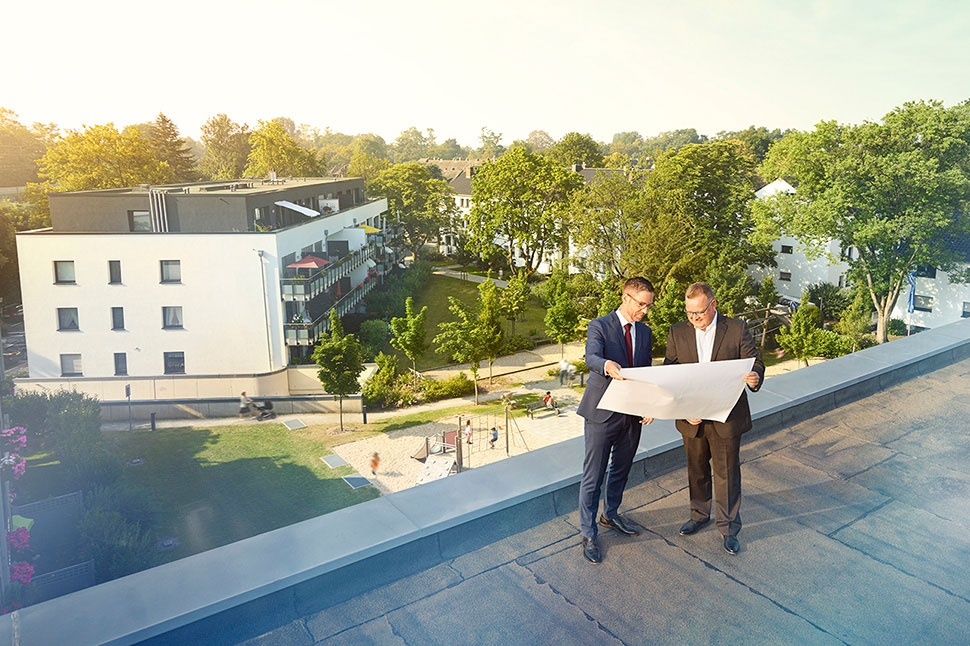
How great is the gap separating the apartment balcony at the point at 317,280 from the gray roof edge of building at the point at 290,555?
2776 centimetres

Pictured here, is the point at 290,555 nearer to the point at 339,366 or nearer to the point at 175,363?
the point at 339,366

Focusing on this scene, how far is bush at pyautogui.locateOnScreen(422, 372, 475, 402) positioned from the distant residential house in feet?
51.1

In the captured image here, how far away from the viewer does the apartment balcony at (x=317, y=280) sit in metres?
29.7

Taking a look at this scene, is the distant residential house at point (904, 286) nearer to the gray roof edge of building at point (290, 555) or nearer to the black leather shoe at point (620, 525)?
the black leather shoe at point (620, 525)

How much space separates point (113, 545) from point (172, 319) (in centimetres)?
2238

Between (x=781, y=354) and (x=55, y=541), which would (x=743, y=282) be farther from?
(x=55, y=541)

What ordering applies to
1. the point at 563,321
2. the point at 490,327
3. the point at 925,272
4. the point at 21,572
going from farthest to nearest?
the point at 925,272
the point at 563,321
the point at 490,327
the point at 21,572

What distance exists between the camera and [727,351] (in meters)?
2.72

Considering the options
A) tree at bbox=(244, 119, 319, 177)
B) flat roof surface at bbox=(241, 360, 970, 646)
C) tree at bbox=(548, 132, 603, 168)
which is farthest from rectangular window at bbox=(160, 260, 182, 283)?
flat roof surface at bbox=(241, 360, 970, 646)

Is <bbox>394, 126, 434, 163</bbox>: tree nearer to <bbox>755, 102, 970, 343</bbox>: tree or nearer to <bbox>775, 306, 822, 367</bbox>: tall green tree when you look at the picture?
<bbox>755, 102, 970, 343</bbox>: tree

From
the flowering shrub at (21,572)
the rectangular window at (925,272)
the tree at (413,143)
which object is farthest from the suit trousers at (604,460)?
the tree at (413,143)

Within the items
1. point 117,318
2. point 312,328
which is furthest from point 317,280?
point 117,318

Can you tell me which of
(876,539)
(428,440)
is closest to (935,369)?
(876,539)

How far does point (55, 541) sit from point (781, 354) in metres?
25.6
